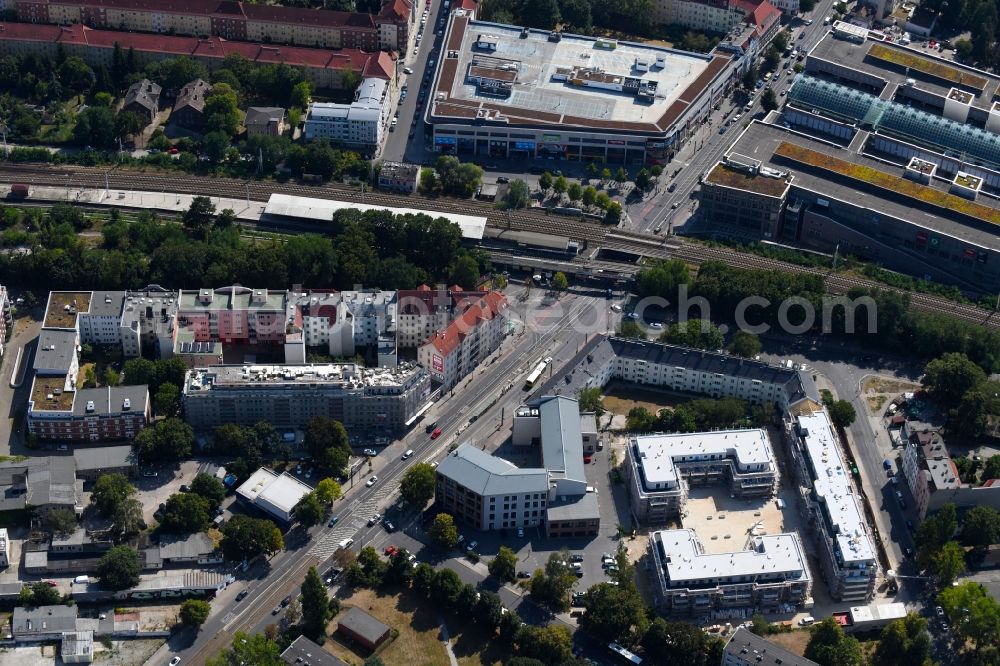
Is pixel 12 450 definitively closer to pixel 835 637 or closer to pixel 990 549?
pixel 835 637

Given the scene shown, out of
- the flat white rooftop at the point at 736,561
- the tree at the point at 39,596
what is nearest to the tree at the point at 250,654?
the tree at the point at 39,596

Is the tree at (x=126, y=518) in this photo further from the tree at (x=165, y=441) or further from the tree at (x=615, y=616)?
the tree at (x=615, y=616)

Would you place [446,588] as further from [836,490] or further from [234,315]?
[234,315]

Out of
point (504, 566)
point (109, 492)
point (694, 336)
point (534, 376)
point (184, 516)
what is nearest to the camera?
point (504, 566)

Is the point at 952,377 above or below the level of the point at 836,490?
A: above

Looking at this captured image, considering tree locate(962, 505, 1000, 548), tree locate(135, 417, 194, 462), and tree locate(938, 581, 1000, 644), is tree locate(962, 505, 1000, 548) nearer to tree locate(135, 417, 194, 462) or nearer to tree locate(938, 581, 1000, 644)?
tree locate(938, 581, 1000, 644)

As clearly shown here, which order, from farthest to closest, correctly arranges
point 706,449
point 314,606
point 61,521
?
1. point 706,449
2. point 61,521
3. point 314,606

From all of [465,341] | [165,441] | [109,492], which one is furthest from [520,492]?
[109,492]
